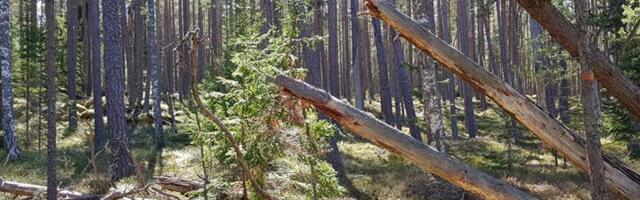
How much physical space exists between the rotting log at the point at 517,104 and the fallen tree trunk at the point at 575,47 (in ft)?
2.26

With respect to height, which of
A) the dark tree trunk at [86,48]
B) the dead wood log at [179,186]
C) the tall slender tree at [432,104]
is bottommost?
the dead wood log at [179,186]

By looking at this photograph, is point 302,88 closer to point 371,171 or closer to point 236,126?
point 236,126

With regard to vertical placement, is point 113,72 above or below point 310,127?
above

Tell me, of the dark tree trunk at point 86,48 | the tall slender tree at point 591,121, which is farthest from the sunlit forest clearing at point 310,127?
the dark tree trunk at point 86,48

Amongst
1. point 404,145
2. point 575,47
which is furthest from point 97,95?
point 575,47

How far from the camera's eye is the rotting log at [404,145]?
18.5 ft

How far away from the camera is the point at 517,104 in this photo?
5.77 metres

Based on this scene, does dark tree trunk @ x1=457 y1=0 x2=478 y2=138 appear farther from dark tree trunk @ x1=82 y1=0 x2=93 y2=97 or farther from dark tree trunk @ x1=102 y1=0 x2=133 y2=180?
dark tree trunk @ x1=82 y1=0 x2=93 y2=97

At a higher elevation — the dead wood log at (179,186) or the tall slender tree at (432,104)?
the tall slender tree at (432,104)

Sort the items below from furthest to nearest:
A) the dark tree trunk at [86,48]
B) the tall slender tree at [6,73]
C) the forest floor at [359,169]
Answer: the dark tree trunk at [86,48] < the tall slender tree at [6,73] < the forest floor at [359,169]

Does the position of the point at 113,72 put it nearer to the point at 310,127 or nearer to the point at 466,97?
the point at 310,127

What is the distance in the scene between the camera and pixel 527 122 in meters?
5.77

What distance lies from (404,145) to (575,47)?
6.93ft

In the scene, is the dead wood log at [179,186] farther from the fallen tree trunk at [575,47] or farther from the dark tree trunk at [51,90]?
the fallen tree trunk at [575,47]
